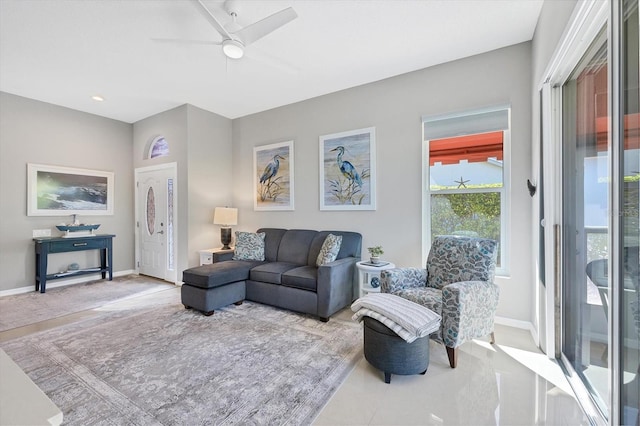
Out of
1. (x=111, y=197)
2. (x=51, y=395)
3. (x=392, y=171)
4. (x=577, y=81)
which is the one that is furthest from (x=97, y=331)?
(x=577, y=81)

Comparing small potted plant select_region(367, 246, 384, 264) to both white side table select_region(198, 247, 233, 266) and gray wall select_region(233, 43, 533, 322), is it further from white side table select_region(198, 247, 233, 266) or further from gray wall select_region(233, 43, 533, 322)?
white side table select_region(198, 247, 233, 266)

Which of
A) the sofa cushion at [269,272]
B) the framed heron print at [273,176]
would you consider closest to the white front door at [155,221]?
the framed heron print at [273,176]

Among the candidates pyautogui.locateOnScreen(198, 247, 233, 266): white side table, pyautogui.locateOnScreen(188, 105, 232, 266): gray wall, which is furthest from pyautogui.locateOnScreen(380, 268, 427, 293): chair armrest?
pyautogui.locateOnScreen(188, 105, 232, 266): gray wall

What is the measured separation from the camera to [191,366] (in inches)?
85.5

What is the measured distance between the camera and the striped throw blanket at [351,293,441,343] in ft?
6.22

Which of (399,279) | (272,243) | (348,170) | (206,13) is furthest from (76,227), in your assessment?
(399,279)

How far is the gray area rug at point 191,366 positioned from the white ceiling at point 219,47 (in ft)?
8.79

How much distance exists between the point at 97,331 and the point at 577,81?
4626 millimetres

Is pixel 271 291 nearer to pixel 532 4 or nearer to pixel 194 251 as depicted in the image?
pixel 194 251

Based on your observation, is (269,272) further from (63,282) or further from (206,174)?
(63,282)

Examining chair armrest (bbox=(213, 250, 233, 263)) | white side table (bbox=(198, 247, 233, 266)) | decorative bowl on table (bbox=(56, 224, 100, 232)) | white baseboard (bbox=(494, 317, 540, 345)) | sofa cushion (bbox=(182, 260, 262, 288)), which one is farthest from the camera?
decorative bowl on table (bbox=(56, 224, 100, 232))

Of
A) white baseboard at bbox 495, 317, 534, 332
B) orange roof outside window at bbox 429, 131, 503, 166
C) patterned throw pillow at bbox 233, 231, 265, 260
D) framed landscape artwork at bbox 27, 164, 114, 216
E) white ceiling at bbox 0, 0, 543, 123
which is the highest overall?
white ceiling at bbox 0, 0, 543, 123

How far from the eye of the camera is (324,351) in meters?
2.40

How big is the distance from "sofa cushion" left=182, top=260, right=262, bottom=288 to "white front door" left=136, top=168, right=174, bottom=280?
1733 mm
